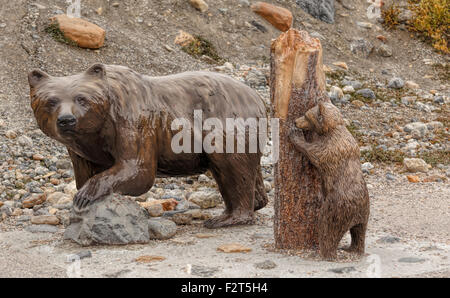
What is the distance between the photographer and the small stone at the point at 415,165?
871cm

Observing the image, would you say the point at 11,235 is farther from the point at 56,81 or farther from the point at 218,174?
the point at 218,174

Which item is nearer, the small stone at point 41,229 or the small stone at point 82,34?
the small stone at point 41,229

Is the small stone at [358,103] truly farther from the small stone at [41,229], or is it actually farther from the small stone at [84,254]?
the small stone at [84,254]

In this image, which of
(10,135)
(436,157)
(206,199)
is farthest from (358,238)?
(10,135)

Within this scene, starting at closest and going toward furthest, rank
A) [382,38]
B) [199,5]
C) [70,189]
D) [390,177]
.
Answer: [70,189] < [390,177] < [199,5] < [382,38]

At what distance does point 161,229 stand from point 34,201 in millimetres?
2216

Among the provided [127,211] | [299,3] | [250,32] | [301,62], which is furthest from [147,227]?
[299,3]

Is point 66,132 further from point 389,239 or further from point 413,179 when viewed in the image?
point 413,179

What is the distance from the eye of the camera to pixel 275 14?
1353cm

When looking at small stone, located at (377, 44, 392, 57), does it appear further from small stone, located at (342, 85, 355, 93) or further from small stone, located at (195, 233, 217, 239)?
small stone, located at (195, 233, 217, 239)

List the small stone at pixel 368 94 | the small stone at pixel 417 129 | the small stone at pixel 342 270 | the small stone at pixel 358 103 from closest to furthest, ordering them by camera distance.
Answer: the small stone at pixel 342 270 → the small stone at pixel 417 129 → the small stone at pixel 358 103 → the small stone at pixel 368 94

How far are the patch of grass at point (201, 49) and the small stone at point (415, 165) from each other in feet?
15.8

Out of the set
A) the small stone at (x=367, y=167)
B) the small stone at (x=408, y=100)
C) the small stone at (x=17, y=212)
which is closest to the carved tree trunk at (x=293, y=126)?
the small stone at (x=17, y=212)

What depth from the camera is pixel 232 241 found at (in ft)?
18.1
